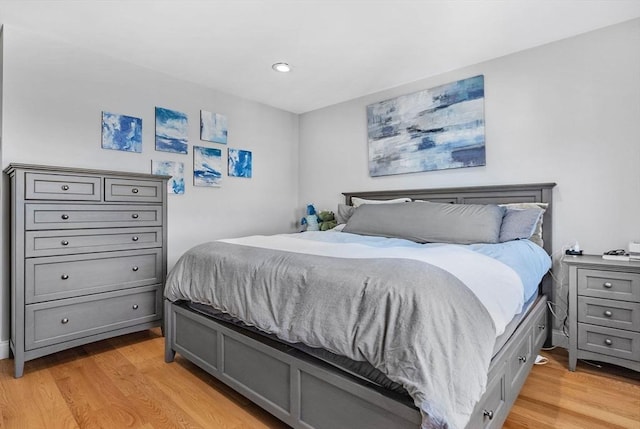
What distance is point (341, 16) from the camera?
223cm

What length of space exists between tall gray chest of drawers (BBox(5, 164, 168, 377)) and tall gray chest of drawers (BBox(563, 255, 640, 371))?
2.98 m

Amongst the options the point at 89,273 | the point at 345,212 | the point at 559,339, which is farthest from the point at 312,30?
the point at 559,339

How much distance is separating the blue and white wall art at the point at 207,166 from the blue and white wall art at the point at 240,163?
15cm

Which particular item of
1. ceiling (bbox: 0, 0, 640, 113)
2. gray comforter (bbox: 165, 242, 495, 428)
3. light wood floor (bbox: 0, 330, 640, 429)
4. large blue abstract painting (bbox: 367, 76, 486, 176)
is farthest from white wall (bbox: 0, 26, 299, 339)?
gray comforter (bbox: 165, 242, 495, 428)

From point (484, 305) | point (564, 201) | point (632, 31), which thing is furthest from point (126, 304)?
point (632, 31)

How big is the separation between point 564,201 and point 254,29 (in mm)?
2632

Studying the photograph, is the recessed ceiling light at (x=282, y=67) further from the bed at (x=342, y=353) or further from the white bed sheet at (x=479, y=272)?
the white bed sheet at (x=479, y=272)

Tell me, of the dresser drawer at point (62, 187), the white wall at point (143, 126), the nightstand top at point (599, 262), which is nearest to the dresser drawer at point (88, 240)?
the dresser drawer at point (62, 187)

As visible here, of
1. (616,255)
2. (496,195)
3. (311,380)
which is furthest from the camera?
(496,195)

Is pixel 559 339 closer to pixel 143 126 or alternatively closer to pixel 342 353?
pixel 342 353

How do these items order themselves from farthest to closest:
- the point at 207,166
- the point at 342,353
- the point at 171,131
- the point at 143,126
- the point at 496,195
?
the point at 207,166, the point at 171,131, the point at 143,126, the point at 496,195, the point at 342,353

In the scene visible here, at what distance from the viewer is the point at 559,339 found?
2525 mm

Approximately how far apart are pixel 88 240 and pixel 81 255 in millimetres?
109

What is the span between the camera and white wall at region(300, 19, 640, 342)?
90.3 inches
